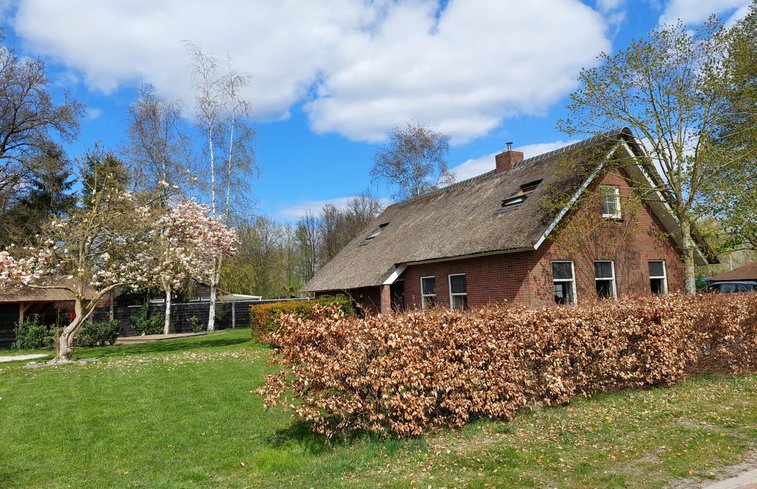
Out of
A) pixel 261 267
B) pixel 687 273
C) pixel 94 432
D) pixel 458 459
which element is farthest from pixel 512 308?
pixel 261 267

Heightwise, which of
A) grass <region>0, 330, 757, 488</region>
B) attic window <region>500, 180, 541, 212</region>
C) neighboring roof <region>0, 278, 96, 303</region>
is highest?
attic window <region>500, 180, 541, 212</region>

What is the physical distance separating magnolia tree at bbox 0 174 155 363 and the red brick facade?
403 inches

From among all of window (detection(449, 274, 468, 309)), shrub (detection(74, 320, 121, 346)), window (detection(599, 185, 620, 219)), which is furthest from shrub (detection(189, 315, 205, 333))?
window (detection(599, 185, 620, 219))

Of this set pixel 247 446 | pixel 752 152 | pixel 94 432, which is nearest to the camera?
pixel 247 446

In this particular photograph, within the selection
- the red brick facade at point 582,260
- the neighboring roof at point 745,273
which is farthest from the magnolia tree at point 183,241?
the neighboring roof at point 745,273

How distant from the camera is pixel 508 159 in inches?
850

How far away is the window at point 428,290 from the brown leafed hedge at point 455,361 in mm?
10515

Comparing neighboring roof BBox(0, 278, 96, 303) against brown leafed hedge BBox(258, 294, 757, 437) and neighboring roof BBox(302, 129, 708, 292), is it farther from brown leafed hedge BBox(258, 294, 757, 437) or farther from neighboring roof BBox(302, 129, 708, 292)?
brown leafed hedge BBox(258, 294, 757, 437)

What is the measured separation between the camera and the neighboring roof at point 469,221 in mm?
15234

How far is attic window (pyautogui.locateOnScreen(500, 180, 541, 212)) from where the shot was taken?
16.9 meters

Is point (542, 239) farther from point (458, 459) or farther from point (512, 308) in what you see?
point (458, 459)

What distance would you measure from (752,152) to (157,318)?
29741 millimetres

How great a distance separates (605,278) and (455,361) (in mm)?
12104

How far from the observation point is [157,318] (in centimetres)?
3094
